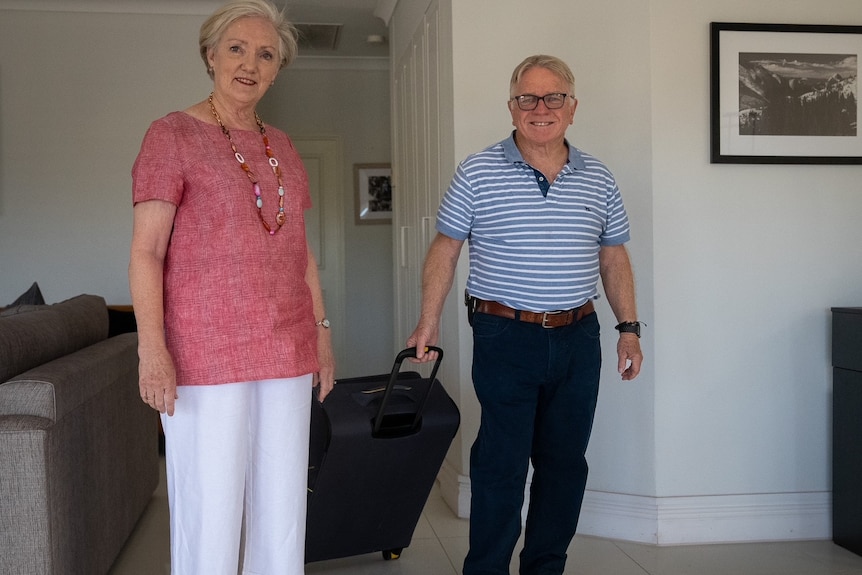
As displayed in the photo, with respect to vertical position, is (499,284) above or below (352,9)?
below

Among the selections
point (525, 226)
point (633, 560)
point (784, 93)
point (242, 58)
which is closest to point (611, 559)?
point (633, 560)

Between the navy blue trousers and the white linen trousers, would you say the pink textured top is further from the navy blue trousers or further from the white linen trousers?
the navy blue trousers

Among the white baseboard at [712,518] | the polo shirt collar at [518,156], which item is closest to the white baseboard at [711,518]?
the white baseboard at [712,518]

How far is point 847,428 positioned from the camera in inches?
118

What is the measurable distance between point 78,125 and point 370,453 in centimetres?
402

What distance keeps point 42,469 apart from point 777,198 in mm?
2534

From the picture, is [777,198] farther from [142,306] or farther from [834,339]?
[142,306]

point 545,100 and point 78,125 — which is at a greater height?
point 78,125

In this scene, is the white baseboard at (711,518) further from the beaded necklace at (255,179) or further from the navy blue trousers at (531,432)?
the beaded necklace at (255,179)

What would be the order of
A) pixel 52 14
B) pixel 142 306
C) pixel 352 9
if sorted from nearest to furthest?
pixel 142 306, pixel 52 14, pixel 352 9

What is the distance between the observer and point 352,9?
5.96 meters

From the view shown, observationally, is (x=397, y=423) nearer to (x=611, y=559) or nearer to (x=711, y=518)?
(x=611, y=559)

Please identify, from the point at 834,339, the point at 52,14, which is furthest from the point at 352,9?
the point at 834,339

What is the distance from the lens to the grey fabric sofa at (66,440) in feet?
6.57
